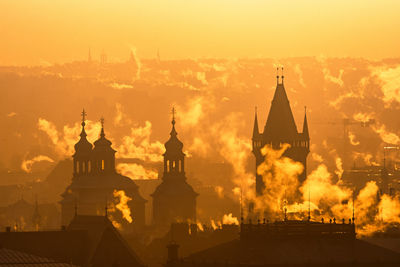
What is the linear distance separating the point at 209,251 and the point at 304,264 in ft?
34.8

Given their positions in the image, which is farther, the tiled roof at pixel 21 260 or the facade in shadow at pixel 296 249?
the tiled roof at pixel 21 260

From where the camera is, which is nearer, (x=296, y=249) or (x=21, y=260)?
(x=296, y=249)

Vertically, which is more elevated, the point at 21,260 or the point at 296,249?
the point at 296,249

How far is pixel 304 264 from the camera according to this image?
182 m

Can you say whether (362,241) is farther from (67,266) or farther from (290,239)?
(67,266)

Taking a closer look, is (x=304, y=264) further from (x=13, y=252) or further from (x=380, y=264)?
(x=13, y=252)

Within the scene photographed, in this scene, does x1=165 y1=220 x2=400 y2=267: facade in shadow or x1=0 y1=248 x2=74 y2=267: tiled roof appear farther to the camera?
x1=0 y1=248 x2=74 y2=267: tiled roof

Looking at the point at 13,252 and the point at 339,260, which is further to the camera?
the point at 13,252

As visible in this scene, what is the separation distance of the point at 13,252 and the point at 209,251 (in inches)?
592

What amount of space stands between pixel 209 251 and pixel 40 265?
41.5ft

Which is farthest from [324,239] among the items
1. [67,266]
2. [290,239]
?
[67,266]

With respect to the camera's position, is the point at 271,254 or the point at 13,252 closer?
the point at 271,254

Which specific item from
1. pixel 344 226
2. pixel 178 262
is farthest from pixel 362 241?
pixel 178 262

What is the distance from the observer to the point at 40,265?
18575 cm
